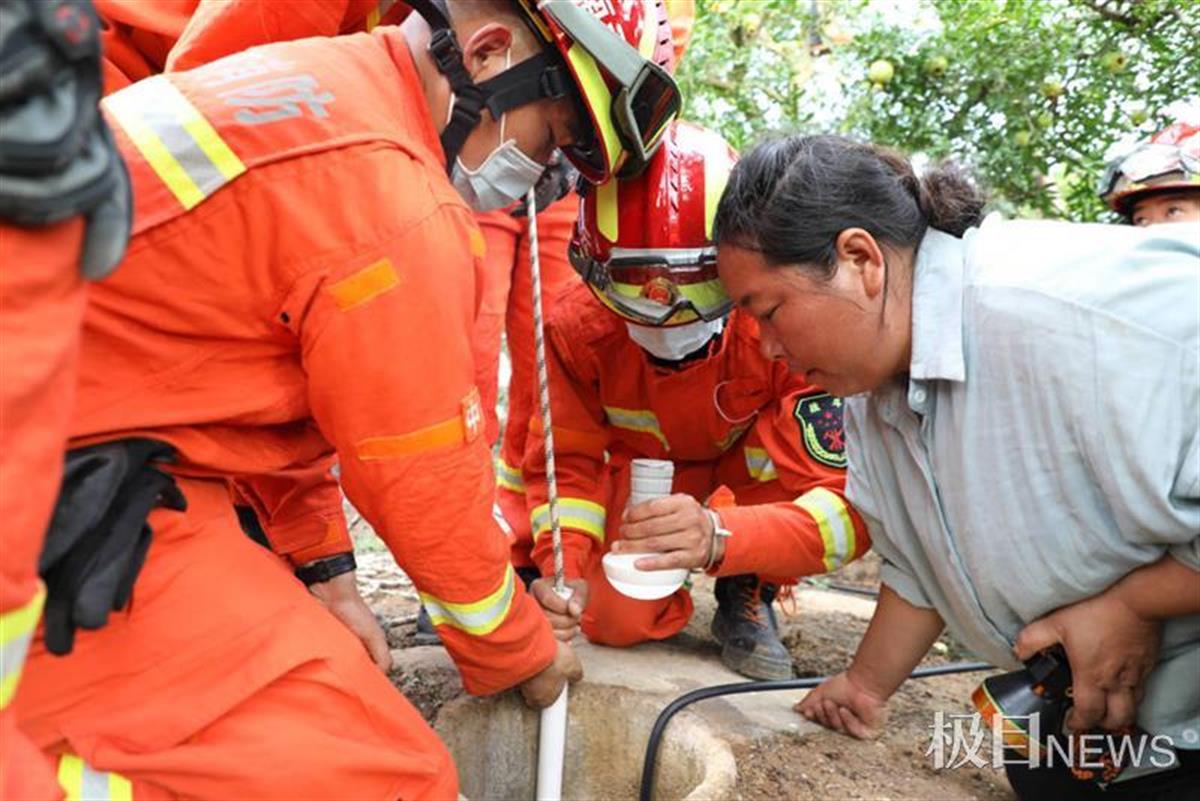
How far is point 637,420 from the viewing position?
3469mm

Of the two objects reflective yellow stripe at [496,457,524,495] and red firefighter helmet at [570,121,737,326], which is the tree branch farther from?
reflective yellow stripe at [496,457,524,495]

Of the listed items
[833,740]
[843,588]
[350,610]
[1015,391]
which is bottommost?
[843,588]

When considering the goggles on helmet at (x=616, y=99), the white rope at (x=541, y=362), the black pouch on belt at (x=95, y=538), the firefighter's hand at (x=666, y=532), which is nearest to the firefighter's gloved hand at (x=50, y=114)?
the black pouch on belt at (x=95, y=538)

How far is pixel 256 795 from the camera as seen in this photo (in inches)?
70.8

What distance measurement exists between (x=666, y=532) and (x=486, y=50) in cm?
128

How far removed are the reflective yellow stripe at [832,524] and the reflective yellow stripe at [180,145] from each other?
6.18ft

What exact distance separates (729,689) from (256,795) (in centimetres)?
156

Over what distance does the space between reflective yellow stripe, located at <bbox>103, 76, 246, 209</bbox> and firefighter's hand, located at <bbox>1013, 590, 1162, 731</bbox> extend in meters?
1.84

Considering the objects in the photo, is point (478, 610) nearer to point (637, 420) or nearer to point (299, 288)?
point (299, 288)

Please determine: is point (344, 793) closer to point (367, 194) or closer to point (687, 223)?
point (367, 194)

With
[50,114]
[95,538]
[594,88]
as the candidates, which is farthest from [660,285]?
[50,114]

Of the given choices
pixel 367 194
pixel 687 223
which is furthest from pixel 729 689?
pixel 367 194

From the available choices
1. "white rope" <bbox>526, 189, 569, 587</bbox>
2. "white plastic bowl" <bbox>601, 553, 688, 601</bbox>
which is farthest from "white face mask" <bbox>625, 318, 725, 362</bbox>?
"white plastic bowl" <bbox>601, 553, 688, 601</bbox>

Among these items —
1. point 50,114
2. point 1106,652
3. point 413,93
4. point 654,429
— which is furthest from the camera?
point 654,429
